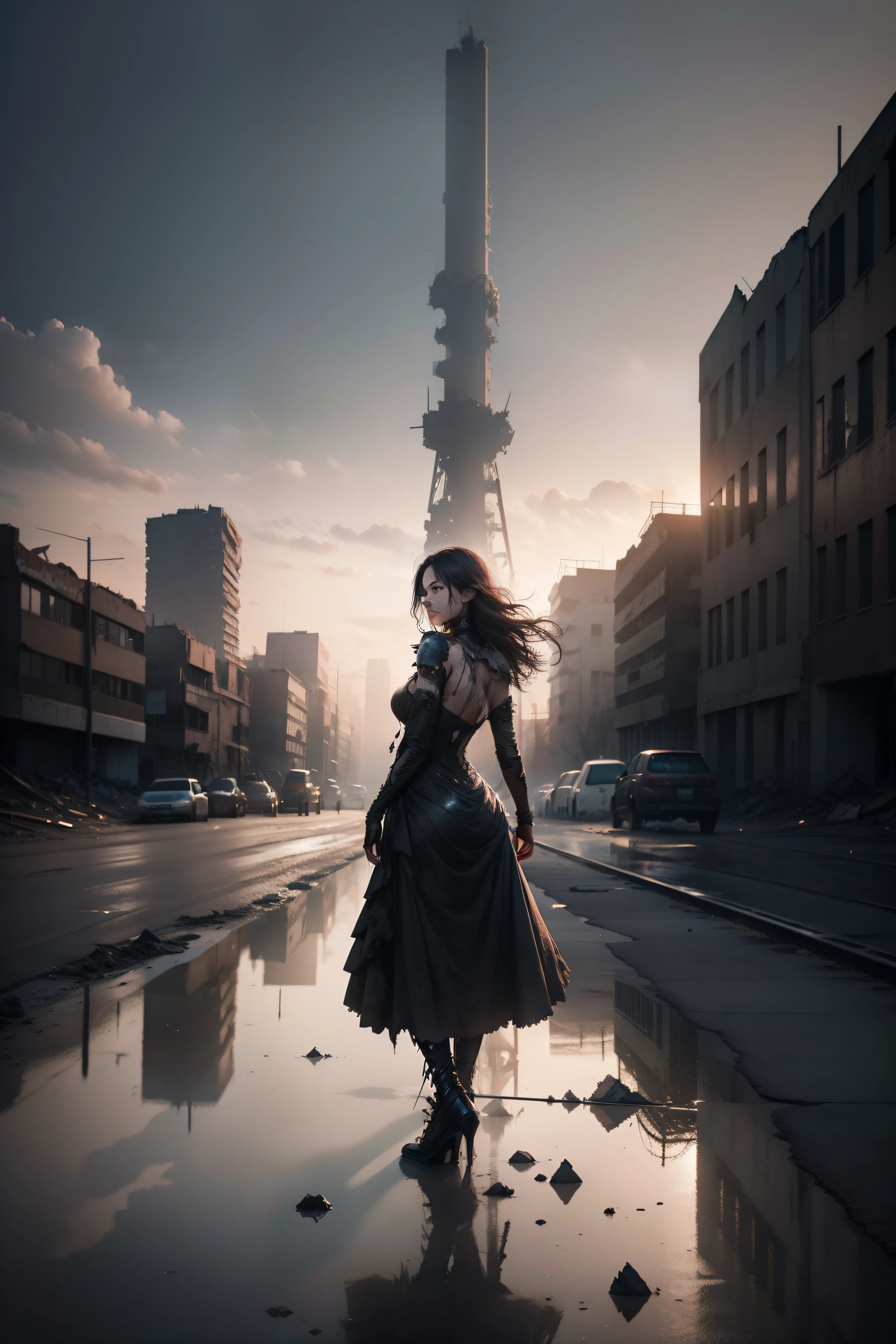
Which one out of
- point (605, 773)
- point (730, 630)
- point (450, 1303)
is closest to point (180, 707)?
point (730, 630)

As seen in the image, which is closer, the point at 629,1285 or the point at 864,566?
the point at 629,1285

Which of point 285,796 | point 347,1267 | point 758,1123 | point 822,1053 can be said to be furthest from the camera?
point 285,796

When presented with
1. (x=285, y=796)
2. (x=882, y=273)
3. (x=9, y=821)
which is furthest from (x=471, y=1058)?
(x=285, y=796)

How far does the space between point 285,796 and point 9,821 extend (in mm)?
29932

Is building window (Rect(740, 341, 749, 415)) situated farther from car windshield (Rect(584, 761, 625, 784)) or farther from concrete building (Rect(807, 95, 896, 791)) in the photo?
car windshield (Rect(584, 761, 625, 784))

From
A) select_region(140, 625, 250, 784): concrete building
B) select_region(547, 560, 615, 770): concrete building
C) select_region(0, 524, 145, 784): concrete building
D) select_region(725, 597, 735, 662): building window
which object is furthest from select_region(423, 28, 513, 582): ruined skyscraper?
select_region(725, 597, 735, 662): building window

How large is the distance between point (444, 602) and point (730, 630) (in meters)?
38.3

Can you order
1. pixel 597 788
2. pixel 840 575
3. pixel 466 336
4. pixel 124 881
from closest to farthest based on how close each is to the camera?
pixel 124 881 → pixel 840 575 → pixel 597 788 → pixel 466 336

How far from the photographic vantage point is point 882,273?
26.6m

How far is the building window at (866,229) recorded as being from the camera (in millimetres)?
28047

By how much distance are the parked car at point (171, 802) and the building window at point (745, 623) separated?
1977 centimetres

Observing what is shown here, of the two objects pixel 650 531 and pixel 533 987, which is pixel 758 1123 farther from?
pixel 650 531

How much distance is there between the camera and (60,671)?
53.7m

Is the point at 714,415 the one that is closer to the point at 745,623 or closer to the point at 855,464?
the point at 745,623
